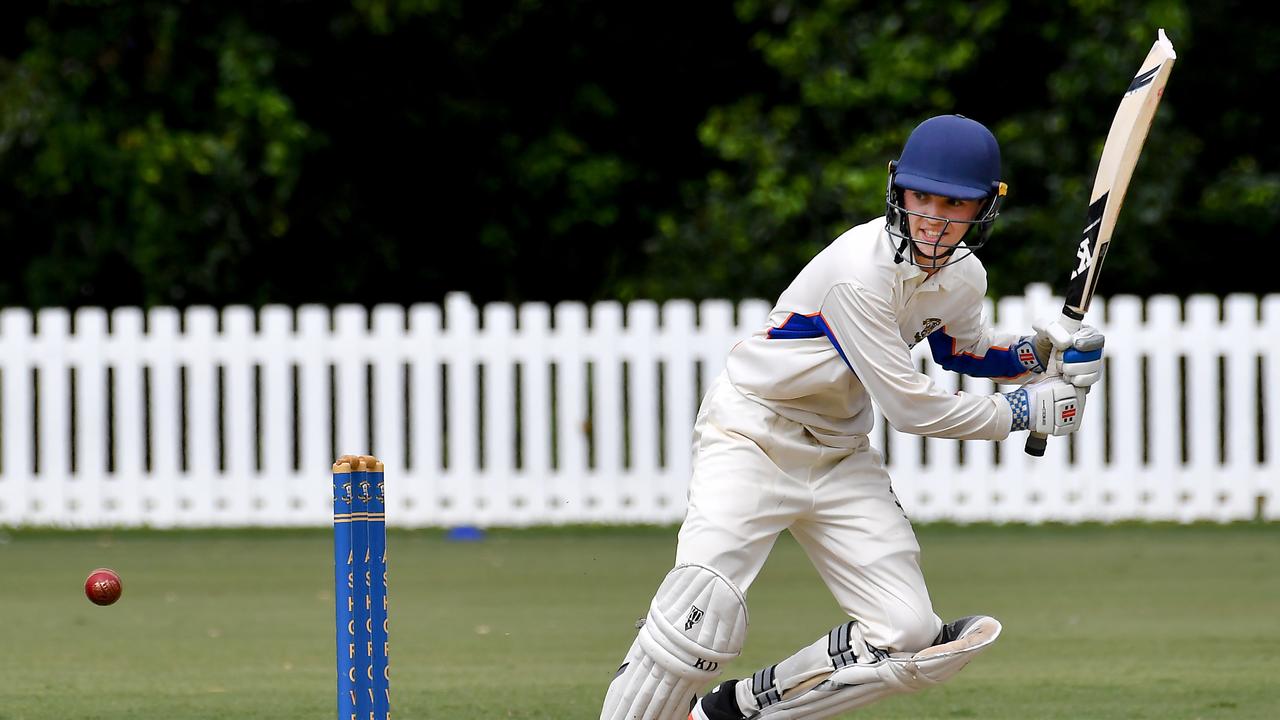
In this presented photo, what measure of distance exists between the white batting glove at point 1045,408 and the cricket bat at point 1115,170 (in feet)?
0.56

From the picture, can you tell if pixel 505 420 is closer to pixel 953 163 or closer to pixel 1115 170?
pixel 1115 170

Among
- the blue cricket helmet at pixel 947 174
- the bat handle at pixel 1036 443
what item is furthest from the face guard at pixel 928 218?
the bat handle at pixel 1036 443

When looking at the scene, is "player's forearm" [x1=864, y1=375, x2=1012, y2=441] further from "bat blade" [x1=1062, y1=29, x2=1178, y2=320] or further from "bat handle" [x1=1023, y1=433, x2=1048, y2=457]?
"bat blade" [x1=1062, y1=29, x2=1178, y2=320]

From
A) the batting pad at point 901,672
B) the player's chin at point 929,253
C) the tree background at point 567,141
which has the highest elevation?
the tree background at point 567,141

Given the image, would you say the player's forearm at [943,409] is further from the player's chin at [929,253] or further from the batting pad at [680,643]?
the batting pad at [680,643]

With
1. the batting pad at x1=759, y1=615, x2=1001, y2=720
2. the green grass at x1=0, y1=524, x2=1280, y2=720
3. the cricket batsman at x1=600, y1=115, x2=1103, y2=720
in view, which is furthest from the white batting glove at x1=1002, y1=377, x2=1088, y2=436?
the green grass at x1=0, y1=524, x2=1280, y2=720

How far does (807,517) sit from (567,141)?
1038 centimetres

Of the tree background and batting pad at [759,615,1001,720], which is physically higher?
the tree background

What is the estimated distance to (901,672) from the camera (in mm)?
4141

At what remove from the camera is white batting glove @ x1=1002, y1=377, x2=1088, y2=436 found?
4.16m

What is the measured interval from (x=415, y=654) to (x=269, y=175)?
284 inches

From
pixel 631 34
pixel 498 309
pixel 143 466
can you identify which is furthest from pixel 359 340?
pixel 631 34

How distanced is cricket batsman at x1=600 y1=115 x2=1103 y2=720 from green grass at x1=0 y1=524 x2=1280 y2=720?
1114 millimetres

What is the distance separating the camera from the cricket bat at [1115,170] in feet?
14.4
